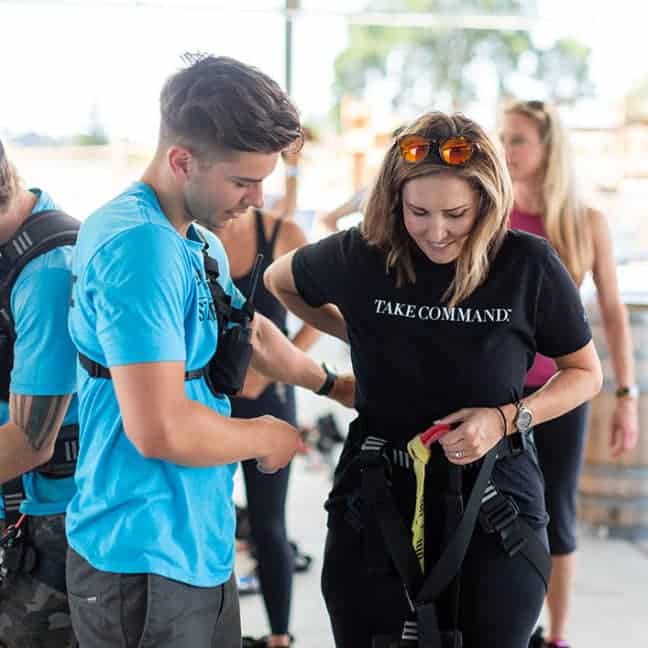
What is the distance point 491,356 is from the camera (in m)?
1.55

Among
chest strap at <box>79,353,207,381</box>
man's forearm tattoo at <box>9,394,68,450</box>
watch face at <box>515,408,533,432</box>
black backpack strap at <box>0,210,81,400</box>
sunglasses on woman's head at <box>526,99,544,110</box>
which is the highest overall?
sunglasses on woman's head at <box>526,99,544,110</box>

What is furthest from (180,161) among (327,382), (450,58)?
(450,58)

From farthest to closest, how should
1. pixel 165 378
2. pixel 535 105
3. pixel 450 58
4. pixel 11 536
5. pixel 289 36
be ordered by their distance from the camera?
pixel 450 58 < pixel 289 36 < pixel 535 105 < pixel 11 536 < pixel 165 378

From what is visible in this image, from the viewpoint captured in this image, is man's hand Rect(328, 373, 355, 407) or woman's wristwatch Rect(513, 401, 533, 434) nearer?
woman's wristwatch Rect(513, 401, 533, 434)

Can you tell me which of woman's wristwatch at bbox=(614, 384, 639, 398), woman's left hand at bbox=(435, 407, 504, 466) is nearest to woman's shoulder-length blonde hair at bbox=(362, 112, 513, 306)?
woman's left hand at bbox=(435, 407, 504, 466)

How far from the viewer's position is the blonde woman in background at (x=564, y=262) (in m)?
2.59

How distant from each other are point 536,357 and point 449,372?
1.04m

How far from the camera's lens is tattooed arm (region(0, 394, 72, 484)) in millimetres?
1422

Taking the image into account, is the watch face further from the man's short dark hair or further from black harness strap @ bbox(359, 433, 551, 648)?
the man's short dark hair

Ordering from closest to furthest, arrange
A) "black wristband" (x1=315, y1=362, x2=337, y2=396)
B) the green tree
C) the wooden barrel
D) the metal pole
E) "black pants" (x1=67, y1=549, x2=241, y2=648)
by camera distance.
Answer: "black pants" (x1=67, y1=549, x2=241, y2=648) < "black wristband" (x1=315, y1=362, x2=337, y2=396) < the wooden barrel < the metal pole < the green tree

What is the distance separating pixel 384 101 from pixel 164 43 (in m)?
1.37

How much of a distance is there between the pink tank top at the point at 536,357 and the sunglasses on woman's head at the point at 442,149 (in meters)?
1.05

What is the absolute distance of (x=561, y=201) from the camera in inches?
103

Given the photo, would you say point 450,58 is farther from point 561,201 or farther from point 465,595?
point 465,595
